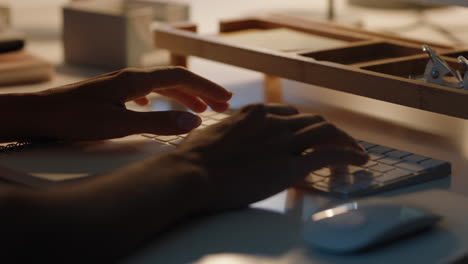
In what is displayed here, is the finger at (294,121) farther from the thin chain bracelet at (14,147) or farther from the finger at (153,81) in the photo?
the thin chain bracelet at (14,147)

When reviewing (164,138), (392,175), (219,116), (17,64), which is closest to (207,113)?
(219,116)

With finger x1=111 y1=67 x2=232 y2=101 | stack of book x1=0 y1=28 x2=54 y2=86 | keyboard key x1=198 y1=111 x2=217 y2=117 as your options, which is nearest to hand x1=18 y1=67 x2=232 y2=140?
finger x1=111 y1=67 x2=232 y2=101

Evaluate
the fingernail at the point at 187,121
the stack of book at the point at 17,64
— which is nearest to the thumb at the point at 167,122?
the fingernail at the point at 187,121

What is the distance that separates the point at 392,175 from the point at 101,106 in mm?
391

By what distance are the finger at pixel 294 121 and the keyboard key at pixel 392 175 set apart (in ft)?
0.32

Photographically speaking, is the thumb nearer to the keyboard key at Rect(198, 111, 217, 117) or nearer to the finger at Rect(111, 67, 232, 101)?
the finger at Rect(111, 67, 232, 101)

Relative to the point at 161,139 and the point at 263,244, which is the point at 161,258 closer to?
the point at 263,244

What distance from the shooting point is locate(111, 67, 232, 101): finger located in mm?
991

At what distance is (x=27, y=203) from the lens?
0.65 m

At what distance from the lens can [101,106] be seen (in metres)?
0.99

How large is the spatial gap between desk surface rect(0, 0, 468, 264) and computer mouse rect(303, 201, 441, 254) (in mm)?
27

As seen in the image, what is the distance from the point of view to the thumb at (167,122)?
95 centimetres

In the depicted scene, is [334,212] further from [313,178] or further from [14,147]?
[14,147]

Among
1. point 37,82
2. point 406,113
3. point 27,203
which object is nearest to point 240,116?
point 27,203
